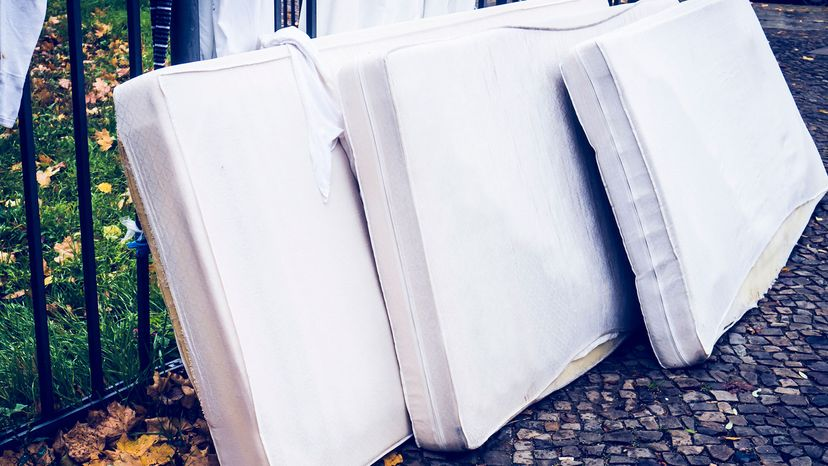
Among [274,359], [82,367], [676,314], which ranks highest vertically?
[274,359]

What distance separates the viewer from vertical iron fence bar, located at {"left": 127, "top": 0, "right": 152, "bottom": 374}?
2.29m

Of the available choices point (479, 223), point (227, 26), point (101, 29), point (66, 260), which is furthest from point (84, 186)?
point (101, 29)

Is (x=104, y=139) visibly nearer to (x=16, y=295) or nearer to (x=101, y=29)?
(x=16, y=295)

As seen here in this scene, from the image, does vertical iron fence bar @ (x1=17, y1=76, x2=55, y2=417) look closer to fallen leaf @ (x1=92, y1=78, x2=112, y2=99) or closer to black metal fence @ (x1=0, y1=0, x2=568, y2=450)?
black metal fence @ (x1=0, y1=0, x2=568, y2=450)

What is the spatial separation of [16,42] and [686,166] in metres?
1.97

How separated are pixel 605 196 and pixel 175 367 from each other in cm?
148

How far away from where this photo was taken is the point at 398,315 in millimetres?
2270

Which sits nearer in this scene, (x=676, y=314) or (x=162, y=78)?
(x=162, y=78)

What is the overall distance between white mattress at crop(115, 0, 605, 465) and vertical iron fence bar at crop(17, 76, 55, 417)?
363mm

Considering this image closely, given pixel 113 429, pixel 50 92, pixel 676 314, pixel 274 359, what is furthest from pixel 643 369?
pixel 50 92

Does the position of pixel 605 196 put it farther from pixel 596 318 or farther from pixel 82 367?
pixel 82 367

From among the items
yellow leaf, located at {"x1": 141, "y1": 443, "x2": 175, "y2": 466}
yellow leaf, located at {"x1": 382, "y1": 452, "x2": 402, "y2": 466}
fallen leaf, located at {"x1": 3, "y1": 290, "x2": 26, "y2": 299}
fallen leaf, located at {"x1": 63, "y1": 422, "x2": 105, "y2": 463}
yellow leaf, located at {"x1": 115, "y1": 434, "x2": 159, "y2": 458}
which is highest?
fallen leaf, located at {"x1": 3, "y1": 290, "x2": 26, "y2": 299}

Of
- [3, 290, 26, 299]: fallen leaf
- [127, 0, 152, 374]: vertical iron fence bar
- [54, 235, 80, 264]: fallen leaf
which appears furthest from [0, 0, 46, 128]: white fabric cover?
[54, 235, 80, 264]: fallen leaf

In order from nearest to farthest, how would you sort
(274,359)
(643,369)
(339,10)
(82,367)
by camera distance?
1. (274,359)
2. (82,367)
3. (643,369)
4. (339,10)
